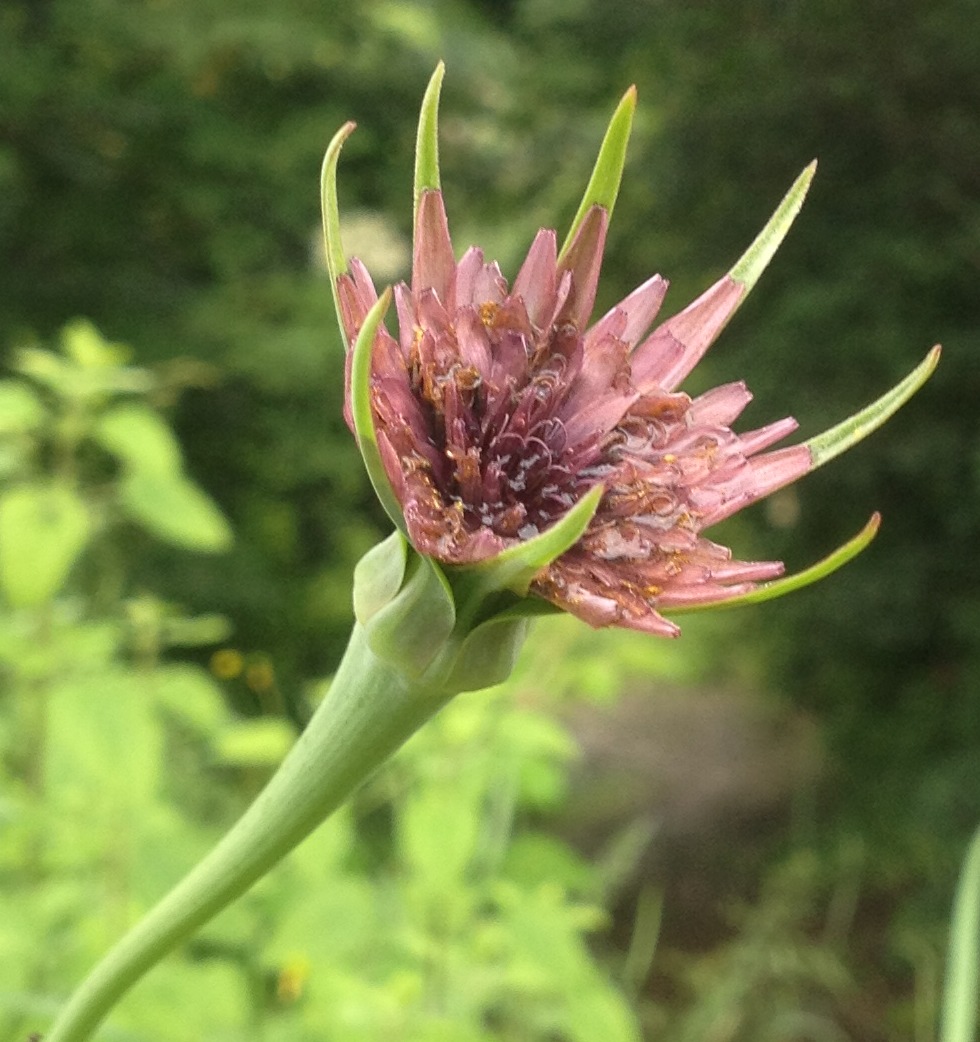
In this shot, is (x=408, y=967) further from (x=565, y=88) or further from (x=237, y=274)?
(x=565, y=88)

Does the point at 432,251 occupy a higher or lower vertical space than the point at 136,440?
lower

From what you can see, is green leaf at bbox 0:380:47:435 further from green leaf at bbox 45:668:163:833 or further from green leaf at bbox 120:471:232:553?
green leaf at bbox 45:668:163:833

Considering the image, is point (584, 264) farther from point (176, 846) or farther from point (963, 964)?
point (176, 846)

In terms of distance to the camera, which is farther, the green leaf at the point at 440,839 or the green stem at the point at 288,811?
the green leaf at the point at 440,839

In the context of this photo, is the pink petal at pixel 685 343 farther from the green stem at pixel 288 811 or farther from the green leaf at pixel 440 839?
the green leaf at pixel 440 839

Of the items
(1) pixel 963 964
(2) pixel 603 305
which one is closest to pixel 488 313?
(1) pixel 963 964

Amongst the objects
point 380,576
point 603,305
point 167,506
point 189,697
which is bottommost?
point 380,576

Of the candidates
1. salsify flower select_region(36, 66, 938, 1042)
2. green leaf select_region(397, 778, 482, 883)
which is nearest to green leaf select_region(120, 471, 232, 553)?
green leaf select_region(397, 778, 482, 883)

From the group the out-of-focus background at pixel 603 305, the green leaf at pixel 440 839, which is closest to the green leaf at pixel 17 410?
the out-of-focus background at pixel 603 305
